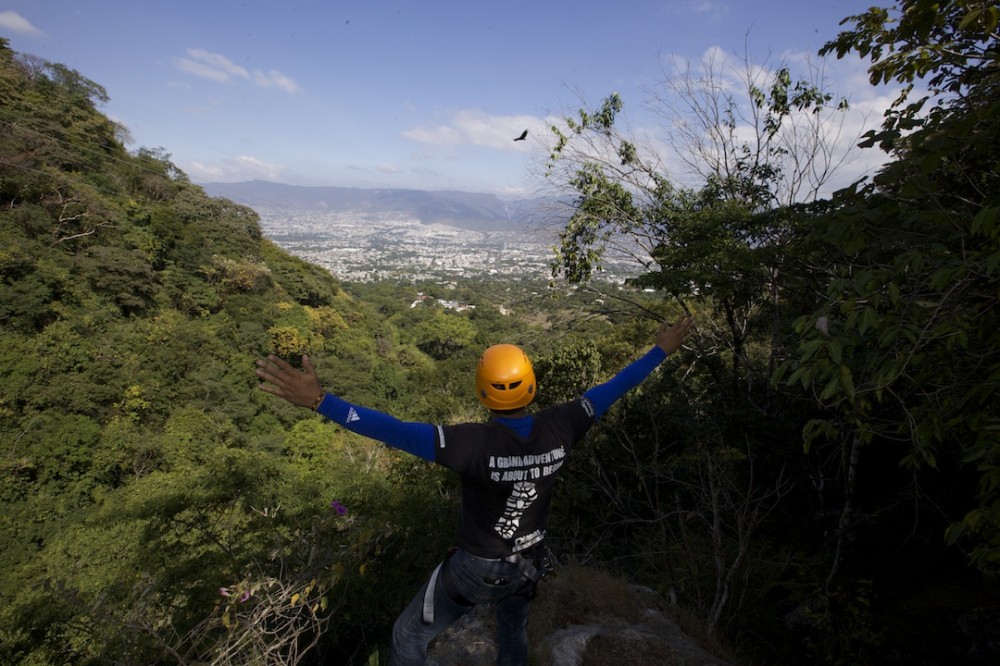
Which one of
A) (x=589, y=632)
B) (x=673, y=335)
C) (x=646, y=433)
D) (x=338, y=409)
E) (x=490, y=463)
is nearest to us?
(x=338, y=409)

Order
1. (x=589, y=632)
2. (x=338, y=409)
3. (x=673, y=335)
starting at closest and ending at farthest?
(x=338, y=409)
(x=673, y=335)
(x=589, y=632)

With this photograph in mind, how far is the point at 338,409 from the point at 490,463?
69cm

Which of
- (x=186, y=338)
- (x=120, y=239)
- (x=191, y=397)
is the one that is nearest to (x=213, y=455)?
(x=191, y=397)

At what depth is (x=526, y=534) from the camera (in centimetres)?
221

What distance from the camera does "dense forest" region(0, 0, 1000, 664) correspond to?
2426mm

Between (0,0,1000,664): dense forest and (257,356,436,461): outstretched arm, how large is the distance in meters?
1.65

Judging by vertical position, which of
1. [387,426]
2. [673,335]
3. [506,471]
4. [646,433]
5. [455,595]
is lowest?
[646,433]

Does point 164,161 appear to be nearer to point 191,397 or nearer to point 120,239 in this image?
point 120,239

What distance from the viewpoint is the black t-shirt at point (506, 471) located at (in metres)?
1.94

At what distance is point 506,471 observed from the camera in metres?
1.98

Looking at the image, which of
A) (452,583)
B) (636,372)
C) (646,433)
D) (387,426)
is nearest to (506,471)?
(387,426)

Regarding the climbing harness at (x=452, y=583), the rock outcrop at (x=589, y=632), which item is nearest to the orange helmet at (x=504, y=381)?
the climbing harness at (x=452, y=583)

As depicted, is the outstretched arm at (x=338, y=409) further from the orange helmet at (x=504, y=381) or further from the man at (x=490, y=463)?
the orange helmet at (x=504, y=381)

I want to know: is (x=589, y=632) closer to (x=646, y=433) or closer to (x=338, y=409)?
(x=338, y=409)
